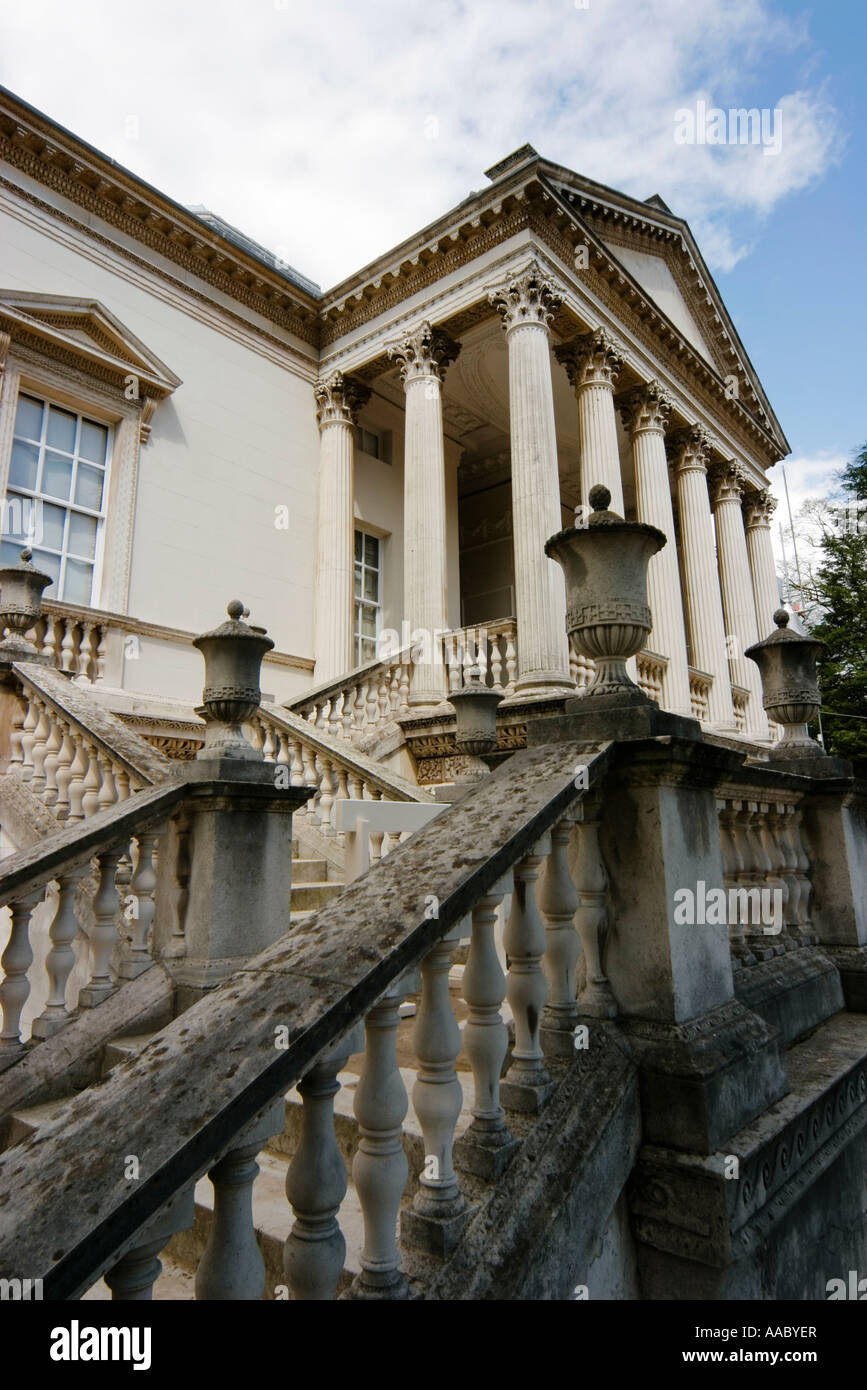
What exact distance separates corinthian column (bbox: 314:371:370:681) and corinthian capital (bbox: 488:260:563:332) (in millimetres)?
3413

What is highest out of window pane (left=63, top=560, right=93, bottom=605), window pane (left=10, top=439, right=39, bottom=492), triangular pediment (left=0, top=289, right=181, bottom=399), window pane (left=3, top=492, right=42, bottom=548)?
triangular pediment (left=0, top=289, right=181, bottom=399)

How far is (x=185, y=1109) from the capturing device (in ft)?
4.68

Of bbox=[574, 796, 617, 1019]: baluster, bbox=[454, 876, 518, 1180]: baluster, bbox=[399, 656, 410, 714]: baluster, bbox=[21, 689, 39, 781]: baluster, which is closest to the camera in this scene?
bbox=[454, 876, 518, 1180]: baluster

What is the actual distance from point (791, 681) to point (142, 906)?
3936mm

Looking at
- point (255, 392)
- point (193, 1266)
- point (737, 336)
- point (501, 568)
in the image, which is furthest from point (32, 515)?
point (737, 336)

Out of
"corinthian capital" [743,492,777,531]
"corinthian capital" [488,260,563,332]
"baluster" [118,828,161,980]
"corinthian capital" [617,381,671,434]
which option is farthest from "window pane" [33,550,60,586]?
"corinthian capital" [743,492,777,531]

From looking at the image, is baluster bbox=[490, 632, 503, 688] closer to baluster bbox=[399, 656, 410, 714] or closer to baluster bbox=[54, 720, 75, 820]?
baluster bbox=[399, 656, 410, 714]

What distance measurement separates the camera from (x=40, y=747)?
19.0ft

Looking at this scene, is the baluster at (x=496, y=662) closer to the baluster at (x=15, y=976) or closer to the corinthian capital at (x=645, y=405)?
the corinthian capital at (x=645, y=405)

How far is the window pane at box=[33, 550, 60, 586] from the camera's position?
973cm

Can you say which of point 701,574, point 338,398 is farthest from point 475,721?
point 701,574

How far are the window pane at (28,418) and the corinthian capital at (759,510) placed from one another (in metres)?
15.9

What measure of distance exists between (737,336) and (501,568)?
763cm

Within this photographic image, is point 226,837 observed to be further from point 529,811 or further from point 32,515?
point 32,515
